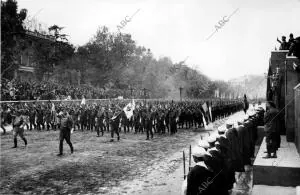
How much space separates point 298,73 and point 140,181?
5295 millimetres

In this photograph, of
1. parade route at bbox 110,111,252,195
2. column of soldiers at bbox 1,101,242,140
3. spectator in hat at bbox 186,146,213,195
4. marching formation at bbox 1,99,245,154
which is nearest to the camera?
spectator in hat at bbox 186,146,213,195

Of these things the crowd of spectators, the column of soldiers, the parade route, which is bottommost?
the parade route

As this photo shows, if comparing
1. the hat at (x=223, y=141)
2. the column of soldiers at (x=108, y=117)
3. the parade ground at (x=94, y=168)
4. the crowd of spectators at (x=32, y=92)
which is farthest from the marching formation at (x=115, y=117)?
the hat at (x=223, y=141)

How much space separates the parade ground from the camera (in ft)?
26.0

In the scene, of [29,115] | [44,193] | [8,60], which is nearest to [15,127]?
[44,193]

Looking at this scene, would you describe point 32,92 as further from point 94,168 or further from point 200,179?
point 200,179

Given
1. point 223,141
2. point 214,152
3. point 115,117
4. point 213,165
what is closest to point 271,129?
point 223,141

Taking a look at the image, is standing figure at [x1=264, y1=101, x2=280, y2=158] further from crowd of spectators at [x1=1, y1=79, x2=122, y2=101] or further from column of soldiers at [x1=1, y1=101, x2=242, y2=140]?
crowd of spectators at [x1=1, y1=79, x2=122, y2=101]

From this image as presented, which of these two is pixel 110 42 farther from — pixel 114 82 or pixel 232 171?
pixel 232 171

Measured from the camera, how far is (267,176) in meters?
6.30

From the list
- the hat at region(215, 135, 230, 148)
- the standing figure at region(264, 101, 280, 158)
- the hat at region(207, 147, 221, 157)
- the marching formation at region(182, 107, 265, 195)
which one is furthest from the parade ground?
the hat at region(207, 147, 221, 157)

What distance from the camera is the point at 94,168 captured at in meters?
10.0

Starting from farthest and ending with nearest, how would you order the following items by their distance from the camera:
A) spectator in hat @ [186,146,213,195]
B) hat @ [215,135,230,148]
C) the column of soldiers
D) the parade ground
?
the column of soldiers, the parade ground, hat @ [215,135,230,148], spectator in hat @ [186,146,213,195]

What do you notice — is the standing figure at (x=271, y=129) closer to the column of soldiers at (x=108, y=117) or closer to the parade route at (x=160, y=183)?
the parade route at (x=160, y=183)
